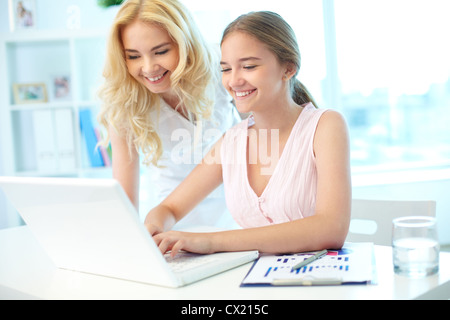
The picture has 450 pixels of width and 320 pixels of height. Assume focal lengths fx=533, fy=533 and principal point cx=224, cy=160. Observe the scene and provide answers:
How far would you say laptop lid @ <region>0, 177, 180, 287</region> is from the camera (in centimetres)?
90

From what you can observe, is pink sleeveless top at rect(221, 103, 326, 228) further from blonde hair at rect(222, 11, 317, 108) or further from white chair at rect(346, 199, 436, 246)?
white chair at rect(346, 199, 436, 246)

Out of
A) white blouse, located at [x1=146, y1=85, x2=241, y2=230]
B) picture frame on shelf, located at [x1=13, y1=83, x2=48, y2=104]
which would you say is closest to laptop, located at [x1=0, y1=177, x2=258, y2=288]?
white blouse, located at [x1=146, y1=85, x2=241, y2=230]

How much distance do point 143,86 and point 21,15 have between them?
187 centimetres

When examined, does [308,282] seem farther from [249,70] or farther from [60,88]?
[60,88]

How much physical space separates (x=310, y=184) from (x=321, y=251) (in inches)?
12.6

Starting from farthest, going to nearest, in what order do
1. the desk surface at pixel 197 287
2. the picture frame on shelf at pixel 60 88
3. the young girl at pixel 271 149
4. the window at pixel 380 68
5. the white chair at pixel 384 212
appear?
the window at pixel 380 68 → the picture frame on shelf at pixel 60 88 → the white chair at pixel 384 212 → the young girl at pixel 271 149 → the desk surface at pixel 197 287

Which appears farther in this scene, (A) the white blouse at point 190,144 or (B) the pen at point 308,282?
(A) the white blouse at point 190,144

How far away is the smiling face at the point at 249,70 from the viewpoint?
144 centimetres

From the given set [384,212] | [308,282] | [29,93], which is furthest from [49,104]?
[308,282]

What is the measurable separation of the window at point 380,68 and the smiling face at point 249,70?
241 cm

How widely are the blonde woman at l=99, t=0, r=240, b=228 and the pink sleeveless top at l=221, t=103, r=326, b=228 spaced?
0.31 metres

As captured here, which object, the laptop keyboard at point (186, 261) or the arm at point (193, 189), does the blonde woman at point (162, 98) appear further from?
the laptop keyboard at point (186, 261)

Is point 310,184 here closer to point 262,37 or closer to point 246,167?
point 246,167

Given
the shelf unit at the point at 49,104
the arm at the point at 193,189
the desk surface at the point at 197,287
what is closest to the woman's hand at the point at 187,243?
the desk surface at the point at 197,287
